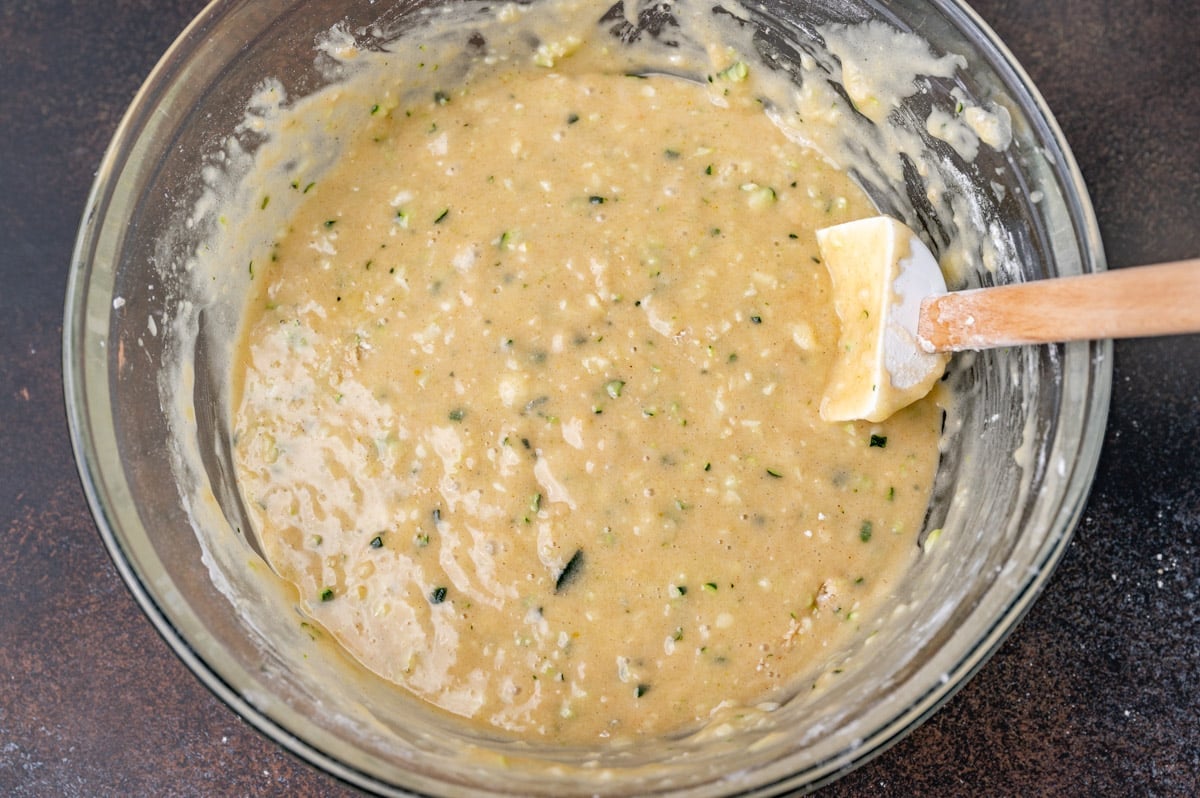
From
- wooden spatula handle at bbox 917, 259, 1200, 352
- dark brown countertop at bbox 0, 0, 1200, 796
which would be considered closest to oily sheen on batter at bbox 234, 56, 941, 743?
wooden spatula handle at bbox 917, 259, 1200, 352

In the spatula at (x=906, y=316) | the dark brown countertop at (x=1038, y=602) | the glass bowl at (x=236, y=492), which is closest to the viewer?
the spatula at (x=906, y=316)

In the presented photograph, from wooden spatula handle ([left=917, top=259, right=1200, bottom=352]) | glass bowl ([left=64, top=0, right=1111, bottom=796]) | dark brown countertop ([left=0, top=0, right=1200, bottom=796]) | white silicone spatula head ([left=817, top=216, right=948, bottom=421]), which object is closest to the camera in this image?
wooden spatula handle ([left=917, top=259, right=1200, bottom=352])

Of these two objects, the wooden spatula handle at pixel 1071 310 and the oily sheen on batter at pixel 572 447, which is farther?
the oily sheen on batter at pixel 572 447


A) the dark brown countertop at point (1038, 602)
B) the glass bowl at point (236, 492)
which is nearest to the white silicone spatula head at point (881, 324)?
the glass bowl at point (236, 492)

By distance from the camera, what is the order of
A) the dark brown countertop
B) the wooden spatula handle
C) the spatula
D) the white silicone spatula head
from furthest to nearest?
the dark brown countertop, the white silicone spatula head, the spatula, the wooden spatula handle

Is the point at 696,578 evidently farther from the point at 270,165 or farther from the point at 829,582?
the point at 270,165

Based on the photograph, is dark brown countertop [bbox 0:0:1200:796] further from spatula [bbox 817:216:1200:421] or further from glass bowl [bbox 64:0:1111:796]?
spatula [bbox 817:216:1200:421]

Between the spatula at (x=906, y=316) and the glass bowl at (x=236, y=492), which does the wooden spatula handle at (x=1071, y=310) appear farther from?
the glass bowl at (x=236, y=492)

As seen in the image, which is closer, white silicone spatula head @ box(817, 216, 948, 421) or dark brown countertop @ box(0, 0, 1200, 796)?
white silicone spatula head @ box(817, 216, 948, 421)
